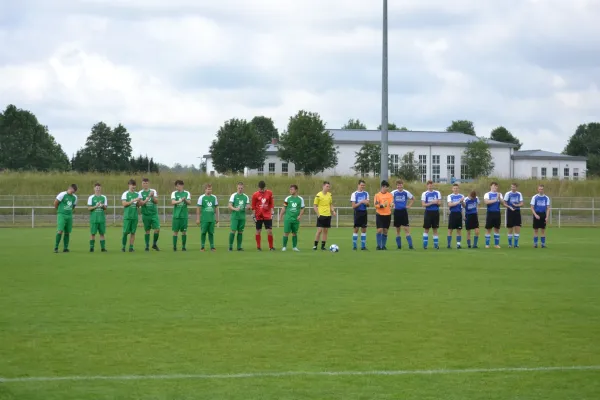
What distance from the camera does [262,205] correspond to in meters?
25.0

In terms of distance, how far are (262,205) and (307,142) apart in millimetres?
59045

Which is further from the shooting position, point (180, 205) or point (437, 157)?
point (437, 157)

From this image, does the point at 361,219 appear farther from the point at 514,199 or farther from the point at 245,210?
the point at 514,199

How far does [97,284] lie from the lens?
1565cm

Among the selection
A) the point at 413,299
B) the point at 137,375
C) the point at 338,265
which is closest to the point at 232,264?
the point at 338,265

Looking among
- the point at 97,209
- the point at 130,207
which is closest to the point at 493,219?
the point at 130,207

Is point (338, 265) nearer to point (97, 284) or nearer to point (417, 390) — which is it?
point (97, 284)

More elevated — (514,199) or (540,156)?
(540,156)

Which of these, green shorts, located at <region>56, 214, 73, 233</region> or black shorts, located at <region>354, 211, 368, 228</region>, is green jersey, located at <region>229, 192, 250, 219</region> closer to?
black shorts, located at <region>354, 211, 368, 228</region>

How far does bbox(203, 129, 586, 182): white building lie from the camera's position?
104 m

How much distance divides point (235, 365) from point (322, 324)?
2.71m

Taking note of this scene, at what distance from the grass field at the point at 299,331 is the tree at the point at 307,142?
64.7m

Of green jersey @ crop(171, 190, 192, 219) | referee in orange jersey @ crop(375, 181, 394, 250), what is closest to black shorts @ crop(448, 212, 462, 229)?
referee in orange jersey @ crop(375, 181, 394, 250)

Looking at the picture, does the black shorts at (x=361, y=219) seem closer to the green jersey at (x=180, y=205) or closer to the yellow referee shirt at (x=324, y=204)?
the yellow referee shirt at (x=324, y=204)
